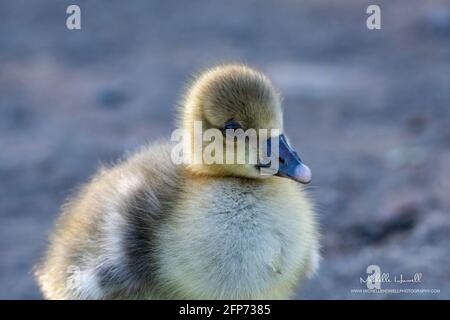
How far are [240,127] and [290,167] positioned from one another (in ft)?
0.70

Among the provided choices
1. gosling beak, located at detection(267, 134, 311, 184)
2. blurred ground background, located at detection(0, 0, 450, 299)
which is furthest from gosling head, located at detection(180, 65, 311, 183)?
blurred ground background, located at detection(0, 0, 450, 299)

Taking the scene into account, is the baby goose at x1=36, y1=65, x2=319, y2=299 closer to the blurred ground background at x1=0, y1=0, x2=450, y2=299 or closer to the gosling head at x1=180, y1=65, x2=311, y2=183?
the gosling head at x1=180, y1=65, x2=311, y2=183

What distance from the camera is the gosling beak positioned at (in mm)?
3062

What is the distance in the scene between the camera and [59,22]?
8.42 metres

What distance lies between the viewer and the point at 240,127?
124 inches

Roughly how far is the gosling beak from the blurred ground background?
3.11ft

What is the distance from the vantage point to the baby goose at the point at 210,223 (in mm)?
3131
